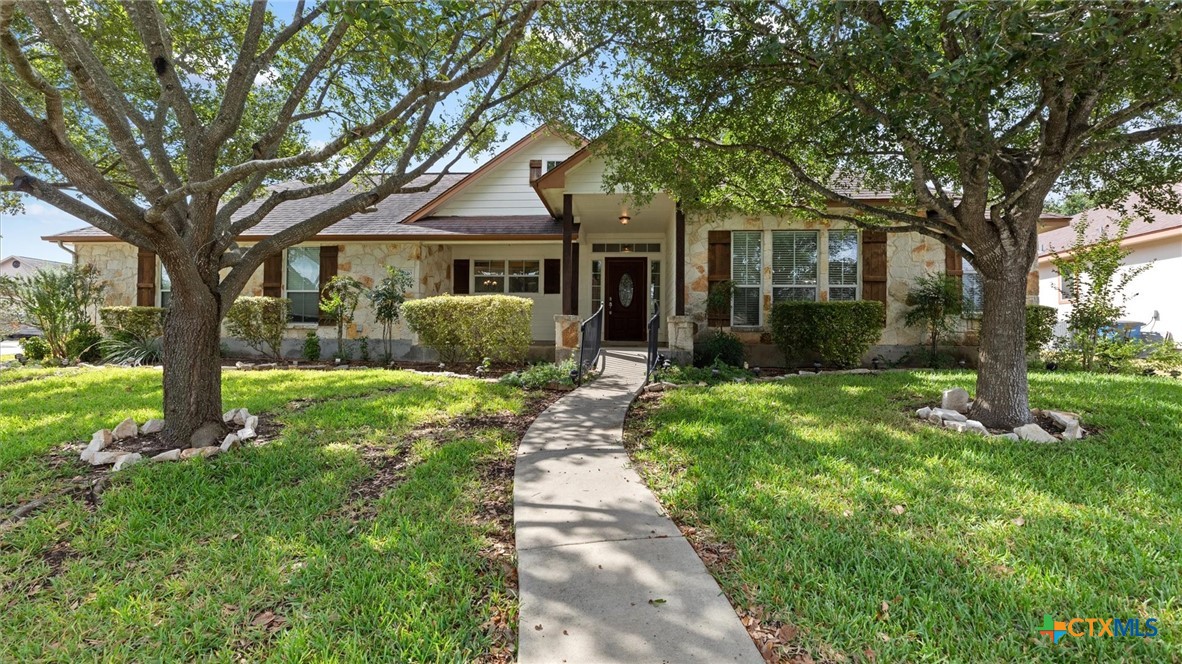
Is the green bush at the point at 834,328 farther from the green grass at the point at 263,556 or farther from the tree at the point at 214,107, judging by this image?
the green grass at the point at 263,556

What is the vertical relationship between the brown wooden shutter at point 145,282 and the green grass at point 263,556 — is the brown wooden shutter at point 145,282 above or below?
above

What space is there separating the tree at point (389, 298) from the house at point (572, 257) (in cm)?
31

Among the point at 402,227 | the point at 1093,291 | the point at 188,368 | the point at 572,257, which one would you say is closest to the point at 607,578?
the point at 188,368

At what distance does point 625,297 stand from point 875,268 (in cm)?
548

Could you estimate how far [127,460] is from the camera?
352 centimetres

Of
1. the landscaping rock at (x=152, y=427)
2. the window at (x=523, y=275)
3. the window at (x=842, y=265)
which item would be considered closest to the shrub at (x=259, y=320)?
the window at (x=523, y=275)

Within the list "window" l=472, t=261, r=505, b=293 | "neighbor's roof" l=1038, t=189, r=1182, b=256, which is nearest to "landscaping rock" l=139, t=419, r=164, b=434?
"window" l=472, t=261, r=505, b=293

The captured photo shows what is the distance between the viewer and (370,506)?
117 inches

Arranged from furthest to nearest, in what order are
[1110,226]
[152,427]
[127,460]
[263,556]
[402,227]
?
[1110,226] < [402,227] < [152,427] < [127,460] < [263,556]

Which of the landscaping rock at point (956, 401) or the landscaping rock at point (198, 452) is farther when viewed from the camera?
the landscaping rock at point (956, 401)

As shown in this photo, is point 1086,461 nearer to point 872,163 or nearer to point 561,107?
point 872,163

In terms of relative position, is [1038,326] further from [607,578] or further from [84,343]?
[84,343]

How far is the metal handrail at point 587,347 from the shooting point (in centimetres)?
707

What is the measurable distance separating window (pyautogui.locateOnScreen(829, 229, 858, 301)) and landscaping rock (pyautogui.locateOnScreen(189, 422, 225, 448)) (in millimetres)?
9691
